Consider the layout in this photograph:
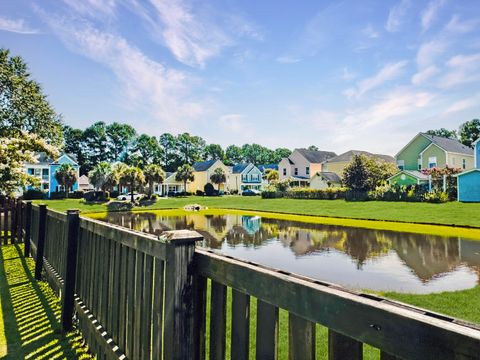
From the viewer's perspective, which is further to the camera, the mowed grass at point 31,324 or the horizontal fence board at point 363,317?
the mowed grass at point 31,324

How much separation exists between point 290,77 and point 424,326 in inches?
649

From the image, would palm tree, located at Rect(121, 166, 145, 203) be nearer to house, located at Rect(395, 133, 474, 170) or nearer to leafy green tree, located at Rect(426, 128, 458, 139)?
house, located at Rect(395, 133, 474, 170)

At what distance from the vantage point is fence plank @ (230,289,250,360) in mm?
1621

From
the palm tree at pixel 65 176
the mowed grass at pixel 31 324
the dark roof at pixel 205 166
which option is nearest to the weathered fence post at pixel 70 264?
the mowed grass at pixel 31 324

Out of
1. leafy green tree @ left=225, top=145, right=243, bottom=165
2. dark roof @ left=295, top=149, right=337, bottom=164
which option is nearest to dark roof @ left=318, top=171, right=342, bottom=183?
dark roof @ left=295, top=149, right=337, bottom=164

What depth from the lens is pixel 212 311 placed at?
1.84 m

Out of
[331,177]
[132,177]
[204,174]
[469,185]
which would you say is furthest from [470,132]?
[132,177]

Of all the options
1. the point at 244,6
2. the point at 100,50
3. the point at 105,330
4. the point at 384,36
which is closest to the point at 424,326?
the point at 105,330

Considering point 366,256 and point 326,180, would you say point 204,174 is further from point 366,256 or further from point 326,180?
point 366,256

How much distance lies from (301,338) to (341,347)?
0.19 m

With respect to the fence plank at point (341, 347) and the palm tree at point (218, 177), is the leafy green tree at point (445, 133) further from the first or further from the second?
the fence plank at point (341, 347)

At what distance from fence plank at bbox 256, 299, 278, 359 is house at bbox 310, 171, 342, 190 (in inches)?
1678

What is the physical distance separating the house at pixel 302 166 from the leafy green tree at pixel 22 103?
3411cm

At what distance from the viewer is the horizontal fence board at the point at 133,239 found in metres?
2.19
